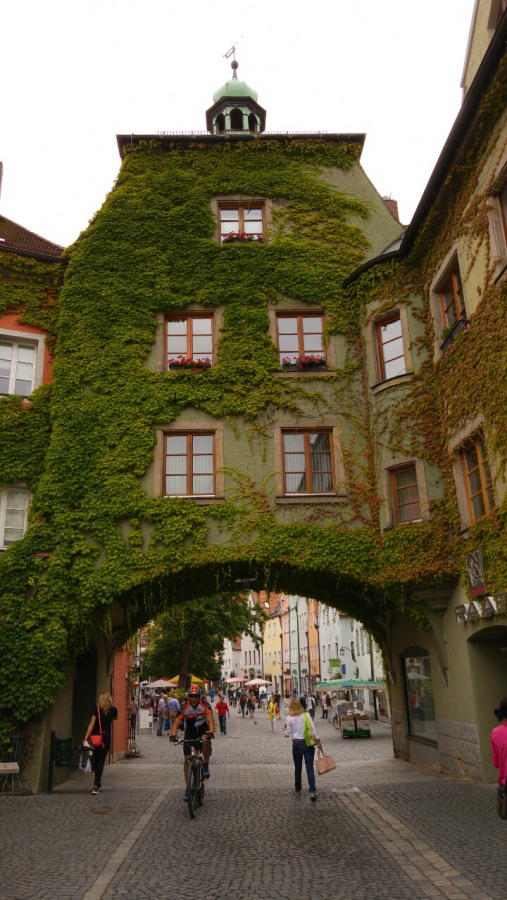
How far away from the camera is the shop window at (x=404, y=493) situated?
17.8 m

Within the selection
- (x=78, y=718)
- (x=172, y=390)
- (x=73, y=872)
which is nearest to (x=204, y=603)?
(x=78, y=718)

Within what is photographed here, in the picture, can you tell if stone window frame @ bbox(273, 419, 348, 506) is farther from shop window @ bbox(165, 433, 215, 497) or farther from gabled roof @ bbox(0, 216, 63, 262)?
gabled roof @ bbox(0, 216, 63, 262)

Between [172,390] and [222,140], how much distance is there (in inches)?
330

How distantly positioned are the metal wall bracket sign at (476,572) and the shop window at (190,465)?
21.1 feet

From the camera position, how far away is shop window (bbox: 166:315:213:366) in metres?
20.1

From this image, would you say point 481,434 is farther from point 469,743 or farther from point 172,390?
point 172,390

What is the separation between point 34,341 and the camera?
2014cm

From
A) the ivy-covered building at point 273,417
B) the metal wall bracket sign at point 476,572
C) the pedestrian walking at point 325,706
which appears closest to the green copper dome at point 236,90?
the ivy-covered building at point 273,417

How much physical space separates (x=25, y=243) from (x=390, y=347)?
447 inches

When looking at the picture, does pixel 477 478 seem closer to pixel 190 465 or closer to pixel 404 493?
pixel 404 493

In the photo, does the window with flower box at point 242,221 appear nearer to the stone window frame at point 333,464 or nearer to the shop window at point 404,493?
the stone window frame at point 333,464

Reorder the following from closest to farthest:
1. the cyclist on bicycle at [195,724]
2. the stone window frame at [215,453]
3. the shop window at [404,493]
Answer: the cyclist on bicycle at [195,724] → the shop window at [404,493] → the stone window frame at [215,453]

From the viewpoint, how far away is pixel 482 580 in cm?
1459

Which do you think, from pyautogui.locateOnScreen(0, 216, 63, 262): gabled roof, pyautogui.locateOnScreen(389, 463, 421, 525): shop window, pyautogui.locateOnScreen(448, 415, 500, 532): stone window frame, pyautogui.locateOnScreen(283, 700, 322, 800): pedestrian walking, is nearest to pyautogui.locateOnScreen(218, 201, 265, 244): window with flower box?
pyautogui.locateOnScreen(0, 216, 63, 262): gabled roof
